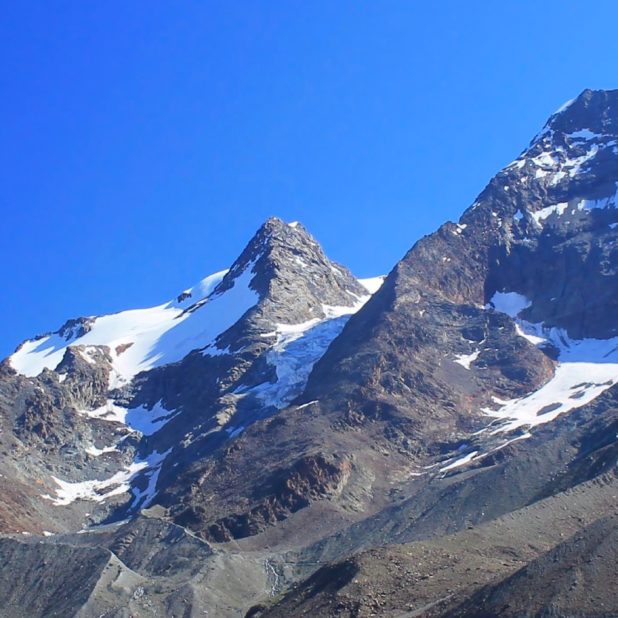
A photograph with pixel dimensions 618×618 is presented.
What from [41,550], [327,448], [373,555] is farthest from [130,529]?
[373,555]

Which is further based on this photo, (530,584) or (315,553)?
(315,553)

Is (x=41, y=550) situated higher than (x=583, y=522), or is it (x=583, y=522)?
(x=41, y=550)

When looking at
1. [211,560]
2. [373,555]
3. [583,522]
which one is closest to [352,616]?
[373,555]

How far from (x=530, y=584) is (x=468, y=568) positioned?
16170 mm

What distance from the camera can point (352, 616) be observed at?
9094 cm

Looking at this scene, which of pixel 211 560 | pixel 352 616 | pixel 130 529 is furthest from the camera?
pixel 130 529

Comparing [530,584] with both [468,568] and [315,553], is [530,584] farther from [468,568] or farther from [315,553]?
[315,553]

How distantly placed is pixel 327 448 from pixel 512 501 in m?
50.1

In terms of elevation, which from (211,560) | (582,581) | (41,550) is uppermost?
(41,550)

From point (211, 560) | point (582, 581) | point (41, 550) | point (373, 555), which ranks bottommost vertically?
point (582, 581)

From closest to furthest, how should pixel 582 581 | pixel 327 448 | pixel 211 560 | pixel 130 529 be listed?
pixel 582 581 < pixel 211 560 < pixel 130 529 < pixel 327 448

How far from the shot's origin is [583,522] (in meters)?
104

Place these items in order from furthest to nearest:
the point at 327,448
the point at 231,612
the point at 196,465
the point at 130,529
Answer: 1. the point at 196,465
2. the point at 327,448
3. the point at 130,529
4. the point at 231,612

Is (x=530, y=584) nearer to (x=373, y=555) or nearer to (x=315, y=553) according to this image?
(x=373, y=555)
